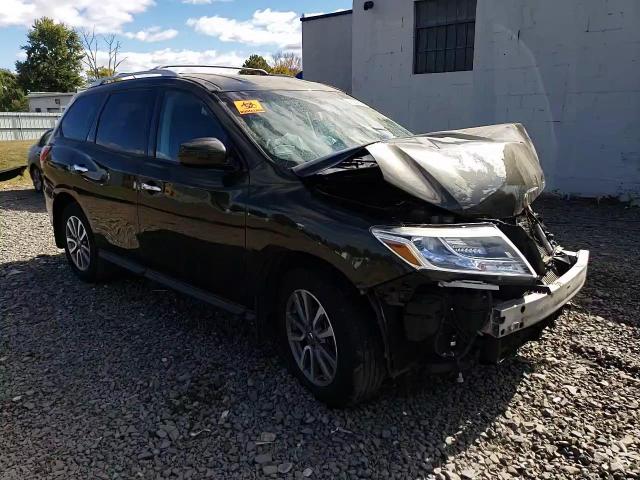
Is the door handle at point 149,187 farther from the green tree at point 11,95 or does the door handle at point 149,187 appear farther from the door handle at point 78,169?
the green tree at point 11,95

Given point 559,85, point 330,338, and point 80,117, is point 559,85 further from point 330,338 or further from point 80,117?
point 330,338

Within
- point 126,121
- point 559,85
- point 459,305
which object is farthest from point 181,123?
point 559,85

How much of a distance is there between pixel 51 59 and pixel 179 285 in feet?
194

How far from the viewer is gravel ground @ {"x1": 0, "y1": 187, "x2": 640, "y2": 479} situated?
2676 mm

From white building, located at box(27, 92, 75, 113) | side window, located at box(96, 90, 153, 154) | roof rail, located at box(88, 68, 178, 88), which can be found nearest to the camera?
side window, located at box(96, 90, 153, 154)

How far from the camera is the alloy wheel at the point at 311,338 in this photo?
303 centimetres

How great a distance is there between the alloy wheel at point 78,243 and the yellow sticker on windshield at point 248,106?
251cm

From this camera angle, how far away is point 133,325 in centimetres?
433

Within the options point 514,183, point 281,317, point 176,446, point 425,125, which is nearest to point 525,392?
point 514,183

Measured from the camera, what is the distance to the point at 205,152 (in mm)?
3291

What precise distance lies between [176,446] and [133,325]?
5.67 feet

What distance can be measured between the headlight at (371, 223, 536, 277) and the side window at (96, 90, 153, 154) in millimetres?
2489

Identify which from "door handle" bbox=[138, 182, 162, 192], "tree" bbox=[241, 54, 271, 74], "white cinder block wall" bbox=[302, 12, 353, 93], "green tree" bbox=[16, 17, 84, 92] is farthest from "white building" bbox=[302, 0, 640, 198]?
"green tree" bbox=[16, 17, 84, 92]

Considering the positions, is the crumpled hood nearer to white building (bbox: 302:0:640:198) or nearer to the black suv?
the black suv
